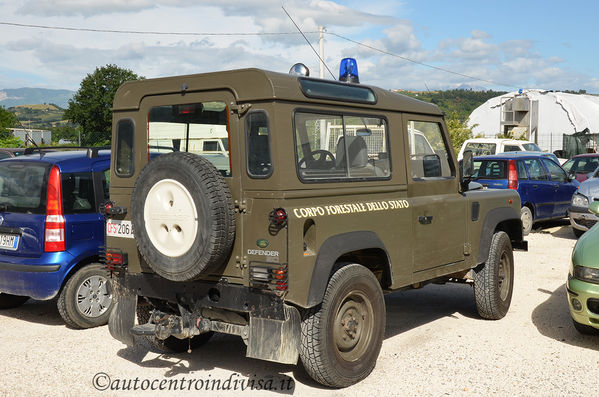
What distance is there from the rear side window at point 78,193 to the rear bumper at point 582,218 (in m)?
9.44

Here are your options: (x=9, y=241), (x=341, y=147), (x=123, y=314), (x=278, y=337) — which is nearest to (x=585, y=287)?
(x=341, y=147)

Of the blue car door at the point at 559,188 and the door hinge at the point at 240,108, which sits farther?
the blue car door at the point at 559,188

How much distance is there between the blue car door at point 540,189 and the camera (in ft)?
43.1

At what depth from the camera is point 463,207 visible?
634 cm

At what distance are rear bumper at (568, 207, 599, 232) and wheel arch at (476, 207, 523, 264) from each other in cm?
568

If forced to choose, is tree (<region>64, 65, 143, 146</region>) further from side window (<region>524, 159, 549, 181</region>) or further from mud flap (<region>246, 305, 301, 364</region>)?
mud flap (<region>246, 305, 301, 364</region>)

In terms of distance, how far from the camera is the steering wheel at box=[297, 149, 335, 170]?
4680 millimetres

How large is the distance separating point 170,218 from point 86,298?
2.64 meters

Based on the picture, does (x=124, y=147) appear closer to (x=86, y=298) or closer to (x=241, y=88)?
(x=241, y=88)

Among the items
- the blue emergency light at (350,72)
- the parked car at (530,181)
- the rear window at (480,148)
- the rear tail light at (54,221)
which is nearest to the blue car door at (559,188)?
the parked car at (530,181)

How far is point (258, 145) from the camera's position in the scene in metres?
4.53

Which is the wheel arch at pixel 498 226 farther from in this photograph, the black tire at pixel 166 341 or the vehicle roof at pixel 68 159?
the vehicle roof at pixel 68 159

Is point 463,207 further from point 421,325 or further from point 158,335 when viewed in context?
point 158,335

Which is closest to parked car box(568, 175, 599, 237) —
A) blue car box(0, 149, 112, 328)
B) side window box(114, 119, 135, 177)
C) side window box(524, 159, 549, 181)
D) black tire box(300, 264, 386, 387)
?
side window box(524, 159, 549, 181)
